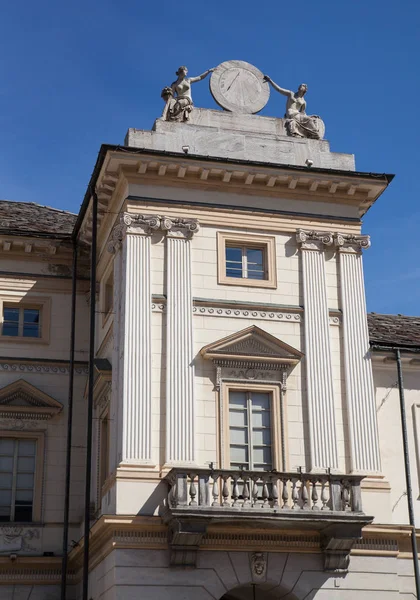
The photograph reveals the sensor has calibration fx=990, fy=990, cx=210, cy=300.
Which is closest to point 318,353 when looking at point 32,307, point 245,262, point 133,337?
point 245,262

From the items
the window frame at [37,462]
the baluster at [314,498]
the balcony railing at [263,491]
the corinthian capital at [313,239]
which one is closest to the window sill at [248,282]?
the corinthian capital at [313,239]

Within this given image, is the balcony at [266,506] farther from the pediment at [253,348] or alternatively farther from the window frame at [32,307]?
the window frame at [32,307]

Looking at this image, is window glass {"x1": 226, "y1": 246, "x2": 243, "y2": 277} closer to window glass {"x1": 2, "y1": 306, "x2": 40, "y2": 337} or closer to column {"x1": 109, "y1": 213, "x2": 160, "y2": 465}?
column {"x1": 109, "y1": 213, "x2": 160, "y2": 465}

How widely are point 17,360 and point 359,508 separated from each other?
10.7 m

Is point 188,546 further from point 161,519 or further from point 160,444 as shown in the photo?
point 160,444

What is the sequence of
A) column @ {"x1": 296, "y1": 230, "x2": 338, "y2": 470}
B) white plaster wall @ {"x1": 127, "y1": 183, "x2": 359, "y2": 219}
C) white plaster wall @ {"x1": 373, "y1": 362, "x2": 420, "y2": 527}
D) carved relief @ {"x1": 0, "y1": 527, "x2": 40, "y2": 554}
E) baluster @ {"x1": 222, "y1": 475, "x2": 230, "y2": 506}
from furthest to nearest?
white plaster wall @ {"x1": 373, "y1": 362, "x2": 420, "y2": 527} < carved relief @ {"x1": 0, "y1": 527, "x2": 40, "y2": 554} < white plaster wall @ {"x1": 127, "y1": 183, "x2": 359, "y2": 219} < column @ {"x1": 296, "y1": 230, "x2": 338, "y2": 470} < baluster @ {"x1": 222, "y1": 475, "x2": 230, "y2": 506}

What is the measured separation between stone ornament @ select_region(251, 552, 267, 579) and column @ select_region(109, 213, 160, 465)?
3220 millimetres

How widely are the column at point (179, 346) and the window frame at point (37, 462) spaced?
5.54 m

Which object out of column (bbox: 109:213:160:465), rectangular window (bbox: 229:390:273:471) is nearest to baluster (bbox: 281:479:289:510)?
rectangular window (bbox: 229:390:273:471)

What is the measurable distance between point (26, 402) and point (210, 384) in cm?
623

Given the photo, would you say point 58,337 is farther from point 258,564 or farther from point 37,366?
point 258,564

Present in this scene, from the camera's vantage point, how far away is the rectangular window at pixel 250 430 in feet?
77.2

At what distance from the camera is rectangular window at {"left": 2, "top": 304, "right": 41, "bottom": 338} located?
93.3 ft

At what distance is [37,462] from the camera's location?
88.2ft
